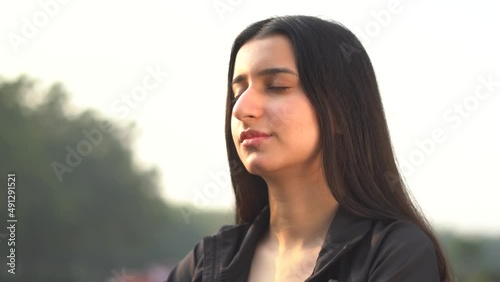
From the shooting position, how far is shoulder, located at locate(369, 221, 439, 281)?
234 centimetres

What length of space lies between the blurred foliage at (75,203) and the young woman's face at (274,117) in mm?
14194

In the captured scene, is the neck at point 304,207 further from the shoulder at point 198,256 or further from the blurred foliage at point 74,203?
the blurred foliage at point 74,203

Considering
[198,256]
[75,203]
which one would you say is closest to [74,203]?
[75,203]

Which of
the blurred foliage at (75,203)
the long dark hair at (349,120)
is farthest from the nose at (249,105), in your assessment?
the blurred foliage at (75,203)

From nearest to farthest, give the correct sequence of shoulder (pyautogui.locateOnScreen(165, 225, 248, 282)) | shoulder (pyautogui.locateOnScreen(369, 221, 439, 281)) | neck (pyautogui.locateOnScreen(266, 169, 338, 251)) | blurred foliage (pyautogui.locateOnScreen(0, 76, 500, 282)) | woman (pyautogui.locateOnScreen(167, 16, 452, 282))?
shoulder (pyautogui.locateOnScreen(369, 221, 439, 281))
woman (pyautogui.locateOnScreen(167, 16, 452, 282))
neck (pyautogui.locateOnScreen(266, 169, 338, 251))
shoulder (pyautogui.locateOnScreen(165, 225, 248, 282))
blurred foliage (pyautogui.locateOnScreen(0, 76, 500, 282))

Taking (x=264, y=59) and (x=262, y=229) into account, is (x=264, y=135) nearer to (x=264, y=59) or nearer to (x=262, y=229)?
(x=264, y=59)

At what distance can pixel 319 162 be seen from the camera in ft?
8.56

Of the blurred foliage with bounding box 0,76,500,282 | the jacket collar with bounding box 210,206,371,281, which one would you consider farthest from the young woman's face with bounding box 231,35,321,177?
the blurred foliage with bounding box 0,76,500,282

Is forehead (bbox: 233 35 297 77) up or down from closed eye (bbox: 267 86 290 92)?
up

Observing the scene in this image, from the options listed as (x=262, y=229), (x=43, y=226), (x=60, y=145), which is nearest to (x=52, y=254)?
(x=43, y=226)

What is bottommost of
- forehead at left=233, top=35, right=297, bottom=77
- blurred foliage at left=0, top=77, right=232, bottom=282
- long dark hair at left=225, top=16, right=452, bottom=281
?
blurred foliage at left=0, top=77, right=232, bottom=282

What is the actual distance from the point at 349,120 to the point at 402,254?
45 cm

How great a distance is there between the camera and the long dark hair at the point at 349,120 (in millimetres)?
2529

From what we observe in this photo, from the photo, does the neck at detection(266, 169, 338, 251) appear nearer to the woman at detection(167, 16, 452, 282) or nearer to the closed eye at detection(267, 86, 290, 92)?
the woman at detection(167, 16, 452, 282)
